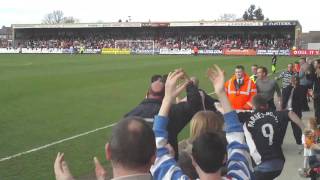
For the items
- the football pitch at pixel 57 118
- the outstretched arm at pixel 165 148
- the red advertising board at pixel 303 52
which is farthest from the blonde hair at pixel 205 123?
the red advertising board at pixel 303 52

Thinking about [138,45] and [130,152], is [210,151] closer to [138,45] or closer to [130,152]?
[130,152]

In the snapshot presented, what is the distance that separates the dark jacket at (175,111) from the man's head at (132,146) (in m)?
3.01

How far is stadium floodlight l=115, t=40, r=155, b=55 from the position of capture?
73.8m

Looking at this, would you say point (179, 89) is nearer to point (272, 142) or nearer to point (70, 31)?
point (272, 142)

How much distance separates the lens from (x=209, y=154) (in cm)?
326

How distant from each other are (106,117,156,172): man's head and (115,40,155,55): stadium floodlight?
6885 cm

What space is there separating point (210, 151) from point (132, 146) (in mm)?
571

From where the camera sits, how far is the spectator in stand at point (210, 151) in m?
3.27

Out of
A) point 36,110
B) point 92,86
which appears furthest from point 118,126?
point 92,86

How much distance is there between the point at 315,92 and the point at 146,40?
71620 mm

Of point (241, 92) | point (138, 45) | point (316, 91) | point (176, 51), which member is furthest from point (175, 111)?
point (138, 45)

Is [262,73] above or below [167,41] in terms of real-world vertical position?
below

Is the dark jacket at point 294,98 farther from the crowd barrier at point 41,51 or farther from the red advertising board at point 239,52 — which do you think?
the crowd barrier at point 41,51

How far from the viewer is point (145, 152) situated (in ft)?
9.74
